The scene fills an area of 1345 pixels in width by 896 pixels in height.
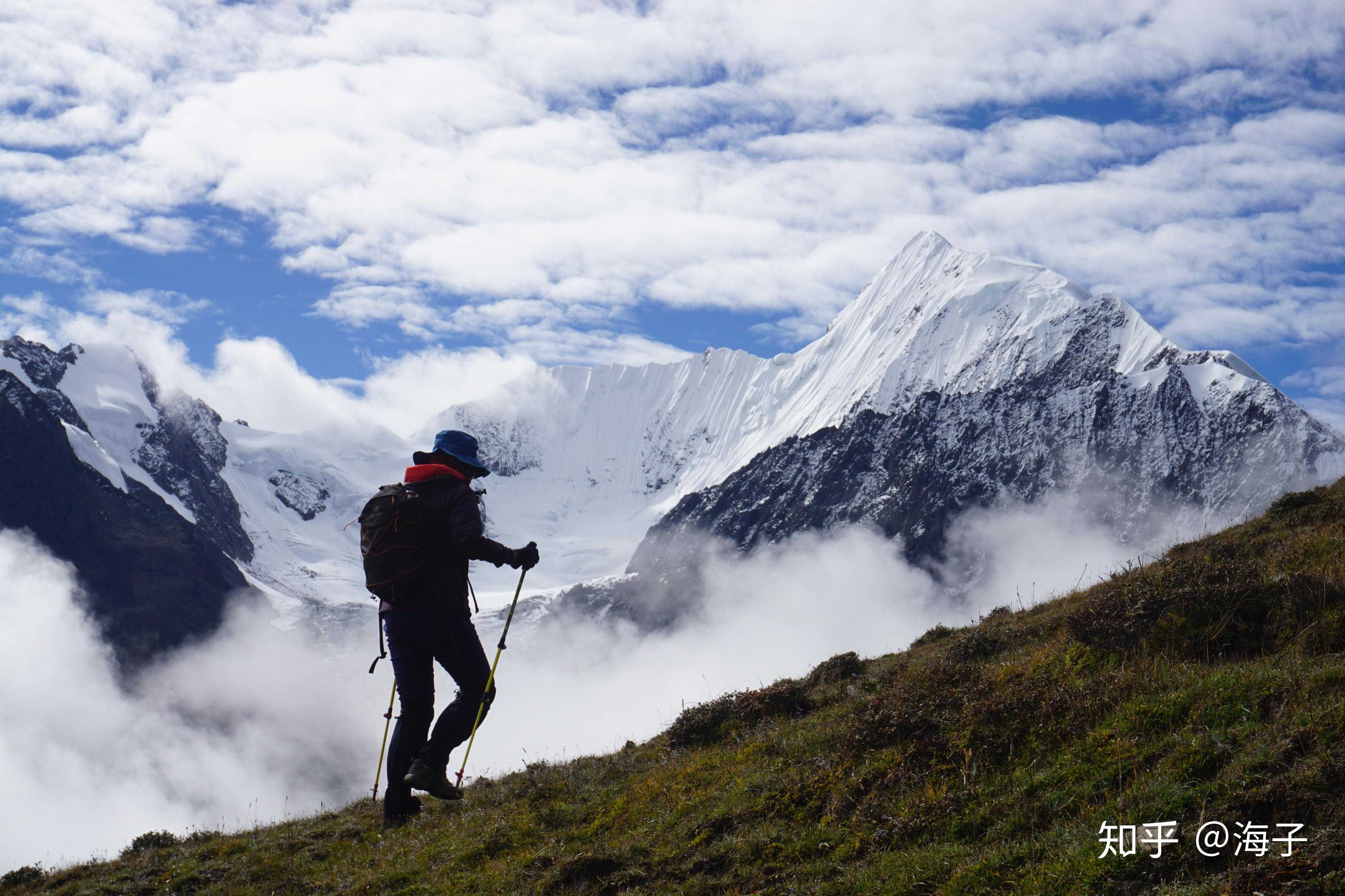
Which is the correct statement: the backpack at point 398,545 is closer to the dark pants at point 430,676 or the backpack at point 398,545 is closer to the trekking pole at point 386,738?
the dark pants at point 430,676

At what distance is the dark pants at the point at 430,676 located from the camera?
33.6 feet

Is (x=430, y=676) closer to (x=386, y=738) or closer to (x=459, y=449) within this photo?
(x=459, y=449)

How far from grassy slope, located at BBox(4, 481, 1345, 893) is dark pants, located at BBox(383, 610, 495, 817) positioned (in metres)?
0.96

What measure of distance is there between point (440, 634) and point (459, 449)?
2.06 meters

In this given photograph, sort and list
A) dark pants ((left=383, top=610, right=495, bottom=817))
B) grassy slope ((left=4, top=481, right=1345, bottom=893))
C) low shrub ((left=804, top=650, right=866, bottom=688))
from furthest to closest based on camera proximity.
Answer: low shrub ((left=804, top=650, right=866, bottom=688)) < dark pants ((left=383, top=610, right=495, bottom=817)) < grassy slope ((left=4, top=481, right=1345, bottom=893))

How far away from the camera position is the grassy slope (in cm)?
A: 637

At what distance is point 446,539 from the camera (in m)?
10.3

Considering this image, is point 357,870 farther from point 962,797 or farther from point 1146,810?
point 1146,810

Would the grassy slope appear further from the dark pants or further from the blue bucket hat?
the blue bucket hat

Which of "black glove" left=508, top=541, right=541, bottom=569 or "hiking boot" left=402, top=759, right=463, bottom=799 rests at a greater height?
"black glove" left=508, top=541, right=541, bottom=569

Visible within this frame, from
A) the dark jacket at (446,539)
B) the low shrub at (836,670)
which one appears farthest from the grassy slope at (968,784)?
the dark jacket at (446,539)


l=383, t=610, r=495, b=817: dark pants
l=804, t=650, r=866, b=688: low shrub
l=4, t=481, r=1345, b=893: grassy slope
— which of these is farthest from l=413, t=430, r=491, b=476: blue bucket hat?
l=804, t=650, r=866, b=688: low shrub

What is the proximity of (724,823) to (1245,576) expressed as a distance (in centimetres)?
578

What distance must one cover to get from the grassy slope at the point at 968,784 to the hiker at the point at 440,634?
91cm
